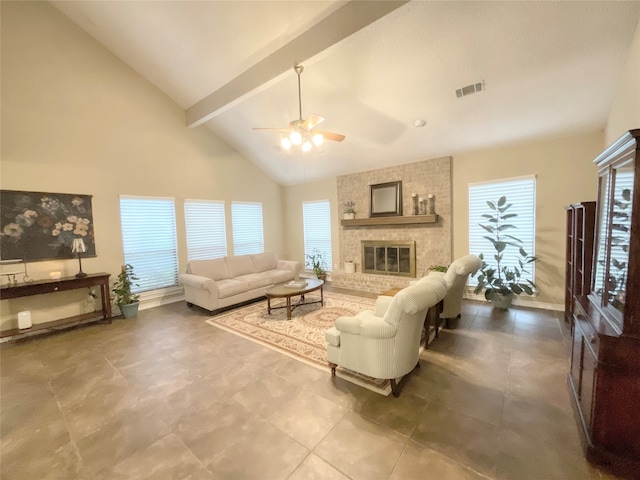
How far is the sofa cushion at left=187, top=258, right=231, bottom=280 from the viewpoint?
16.3 ft

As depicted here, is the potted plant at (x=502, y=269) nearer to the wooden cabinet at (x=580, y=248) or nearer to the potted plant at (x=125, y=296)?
the wooden cabinet at (x=580, y=248)

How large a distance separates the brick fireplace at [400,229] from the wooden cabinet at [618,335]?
345 cm

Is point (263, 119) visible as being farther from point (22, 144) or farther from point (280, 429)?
point (280, 429)

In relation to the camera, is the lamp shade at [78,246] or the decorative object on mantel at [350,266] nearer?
the lamp shade at [78,246]

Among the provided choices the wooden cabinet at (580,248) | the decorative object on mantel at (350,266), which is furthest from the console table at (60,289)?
the wooden cabinet at (580,248)

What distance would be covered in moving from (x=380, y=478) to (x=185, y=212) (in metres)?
5.58

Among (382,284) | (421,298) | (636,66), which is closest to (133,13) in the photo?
(421,298)

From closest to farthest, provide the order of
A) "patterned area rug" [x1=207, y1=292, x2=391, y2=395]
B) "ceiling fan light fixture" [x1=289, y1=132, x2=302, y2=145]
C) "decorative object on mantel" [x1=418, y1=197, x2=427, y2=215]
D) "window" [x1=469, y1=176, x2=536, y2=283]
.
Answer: "patterned area rug" [x1=207, y1=292, x2=391, y2=395] < "ceiling fan light fixture" [x1=289, y1=132, x2=302, y2=145] < "window" [x1=469, y1=176, x2=536, y2=283] < "decorative object on mantel" [x1=418, y1=197, x2=427, y2=215]

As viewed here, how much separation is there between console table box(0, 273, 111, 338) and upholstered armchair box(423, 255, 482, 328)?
5021mm

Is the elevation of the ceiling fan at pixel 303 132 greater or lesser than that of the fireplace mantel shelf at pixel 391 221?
greater

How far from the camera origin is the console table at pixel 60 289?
139 inches

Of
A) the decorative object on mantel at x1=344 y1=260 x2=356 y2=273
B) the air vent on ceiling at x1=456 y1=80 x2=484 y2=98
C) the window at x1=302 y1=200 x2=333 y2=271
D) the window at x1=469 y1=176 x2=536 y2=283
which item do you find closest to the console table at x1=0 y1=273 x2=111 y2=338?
the window at x1=302 y1=200 x2=333 y2=271

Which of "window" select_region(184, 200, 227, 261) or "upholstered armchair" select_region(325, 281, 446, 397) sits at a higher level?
"window" select_region(184, 200, 227, 261)

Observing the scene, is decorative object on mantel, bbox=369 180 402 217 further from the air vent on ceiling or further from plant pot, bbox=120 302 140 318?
plant pot, bbox=120 302 140 318
